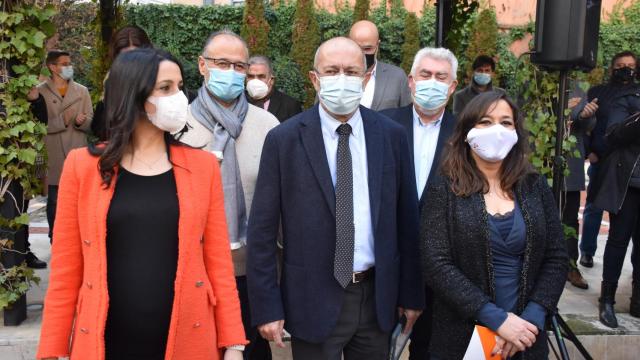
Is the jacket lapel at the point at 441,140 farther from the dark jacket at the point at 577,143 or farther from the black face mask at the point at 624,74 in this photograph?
the black face mask at the point at 624,74

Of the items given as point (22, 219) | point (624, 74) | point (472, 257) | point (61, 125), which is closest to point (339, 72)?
point (472, 257)

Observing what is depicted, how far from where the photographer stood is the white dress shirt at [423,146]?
3389 millimetres

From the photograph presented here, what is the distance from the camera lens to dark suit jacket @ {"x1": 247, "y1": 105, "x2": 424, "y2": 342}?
2672mm

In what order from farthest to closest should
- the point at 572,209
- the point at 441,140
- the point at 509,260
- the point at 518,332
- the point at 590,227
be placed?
the point at 590,227 < the point at 572,209 < the point at 441,140 < the point at 509,260 < the point at 518,332

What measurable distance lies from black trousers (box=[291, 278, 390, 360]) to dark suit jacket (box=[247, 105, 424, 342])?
0.18 ft

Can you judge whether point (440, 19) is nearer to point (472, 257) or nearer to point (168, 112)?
point (472, 257)

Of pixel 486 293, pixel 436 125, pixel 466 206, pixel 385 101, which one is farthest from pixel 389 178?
pixel 385 101

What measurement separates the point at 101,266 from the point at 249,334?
1.28 metres

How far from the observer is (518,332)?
8.59 ft

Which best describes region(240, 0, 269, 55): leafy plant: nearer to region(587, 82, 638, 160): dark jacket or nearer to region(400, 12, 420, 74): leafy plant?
region(400, 12, 420, 74): leafy plant

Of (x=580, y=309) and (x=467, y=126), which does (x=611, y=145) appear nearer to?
(x=580, y=309)

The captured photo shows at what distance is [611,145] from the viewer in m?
5.01

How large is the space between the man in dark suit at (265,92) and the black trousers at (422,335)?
3.12 metres

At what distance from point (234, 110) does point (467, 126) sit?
1159mm
